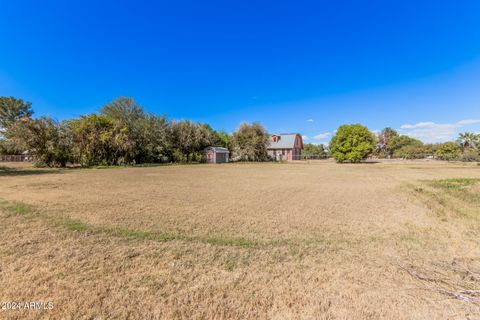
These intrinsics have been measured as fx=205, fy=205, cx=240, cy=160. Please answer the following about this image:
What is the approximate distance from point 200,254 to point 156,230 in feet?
4.65

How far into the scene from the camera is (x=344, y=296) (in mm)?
2207

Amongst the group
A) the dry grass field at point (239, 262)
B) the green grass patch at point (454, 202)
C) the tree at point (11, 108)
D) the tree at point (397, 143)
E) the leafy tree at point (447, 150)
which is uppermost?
the tree at point (11, 108)

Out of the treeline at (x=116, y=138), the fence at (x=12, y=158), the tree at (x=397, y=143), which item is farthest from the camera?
the tree at (x=397, y=143)

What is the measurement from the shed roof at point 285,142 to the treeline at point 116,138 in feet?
23.8

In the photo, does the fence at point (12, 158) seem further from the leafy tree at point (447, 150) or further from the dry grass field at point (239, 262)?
the leafy tree at point (447, 150)

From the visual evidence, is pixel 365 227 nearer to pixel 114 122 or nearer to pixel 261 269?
pixel 261 269

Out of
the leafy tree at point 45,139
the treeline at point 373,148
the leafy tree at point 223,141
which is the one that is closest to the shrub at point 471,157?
the treeline at point 373,148

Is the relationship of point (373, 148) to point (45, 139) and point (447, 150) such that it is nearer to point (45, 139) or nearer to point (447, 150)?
point (447, 150)

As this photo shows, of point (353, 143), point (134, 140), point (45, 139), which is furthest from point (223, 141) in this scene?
point (45, 139)

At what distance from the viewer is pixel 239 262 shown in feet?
9.61

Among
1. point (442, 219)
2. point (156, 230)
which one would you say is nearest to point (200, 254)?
point (156, 230)

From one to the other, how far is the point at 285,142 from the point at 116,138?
31401 mm

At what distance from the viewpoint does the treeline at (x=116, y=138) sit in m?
20.1

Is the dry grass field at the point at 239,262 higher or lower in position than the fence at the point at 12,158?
lower
